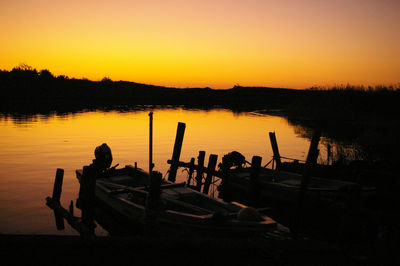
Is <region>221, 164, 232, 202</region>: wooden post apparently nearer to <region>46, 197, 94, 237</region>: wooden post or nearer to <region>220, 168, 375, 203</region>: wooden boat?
<region>220, 168, 375, 203</region>: wooden boat

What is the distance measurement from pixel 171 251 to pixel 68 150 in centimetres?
2273

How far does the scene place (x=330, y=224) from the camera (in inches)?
508

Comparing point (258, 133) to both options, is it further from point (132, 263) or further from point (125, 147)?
point (132, 263)

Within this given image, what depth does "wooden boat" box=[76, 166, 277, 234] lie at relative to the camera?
368 inches

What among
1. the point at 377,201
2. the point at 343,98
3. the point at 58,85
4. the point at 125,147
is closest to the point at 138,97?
the point at 58,85

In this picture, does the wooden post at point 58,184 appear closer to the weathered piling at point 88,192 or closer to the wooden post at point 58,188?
the wooden post at point 58,188

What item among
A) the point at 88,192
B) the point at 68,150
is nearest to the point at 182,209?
the point at 88,192

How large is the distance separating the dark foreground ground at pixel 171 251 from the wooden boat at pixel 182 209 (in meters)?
1.26

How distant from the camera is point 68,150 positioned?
1133 inches

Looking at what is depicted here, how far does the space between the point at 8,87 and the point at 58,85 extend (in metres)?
17.6

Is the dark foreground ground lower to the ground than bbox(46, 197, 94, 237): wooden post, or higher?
higher

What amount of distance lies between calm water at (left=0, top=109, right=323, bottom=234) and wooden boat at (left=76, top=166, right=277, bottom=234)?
165 centimetres

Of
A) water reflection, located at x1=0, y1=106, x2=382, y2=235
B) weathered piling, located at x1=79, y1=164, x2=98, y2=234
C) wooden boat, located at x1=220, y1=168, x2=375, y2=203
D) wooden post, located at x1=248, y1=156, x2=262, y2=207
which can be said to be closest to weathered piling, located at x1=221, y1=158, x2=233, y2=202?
wooden boat, located at x1=220, y1=168, x2=375, y2=203

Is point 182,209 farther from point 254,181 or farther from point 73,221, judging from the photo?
point 254,181
